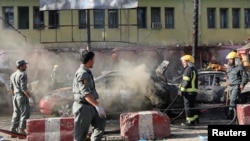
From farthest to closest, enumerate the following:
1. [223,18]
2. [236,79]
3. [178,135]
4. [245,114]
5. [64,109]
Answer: [223,18]
[64,109]
[236,79]
[178,135]
[245,114]

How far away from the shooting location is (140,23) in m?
36.9

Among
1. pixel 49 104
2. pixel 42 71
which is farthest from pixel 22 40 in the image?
pixel 49 104

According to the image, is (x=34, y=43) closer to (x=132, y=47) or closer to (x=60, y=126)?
(x=132, y=47)

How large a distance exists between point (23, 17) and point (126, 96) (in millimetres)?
25460

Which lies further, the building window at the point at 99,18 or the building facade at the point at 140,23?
the building window at the point at 99,18

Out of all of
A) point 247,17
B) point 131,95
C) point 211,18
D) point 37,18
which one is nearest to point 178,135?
point 131,95

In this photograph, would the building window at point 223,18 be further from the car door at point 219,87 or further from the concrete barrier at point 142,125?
the concrete barrier at point 142,125

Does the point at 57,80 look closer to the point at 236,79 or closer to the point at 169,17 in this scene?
the point at 236,79

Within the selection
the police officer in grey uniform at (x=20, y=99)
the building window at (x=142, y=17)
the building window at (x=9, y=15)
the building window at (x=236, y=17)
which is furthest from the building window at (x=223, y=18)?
the police officer in grey uniform at (x=20, y=99)

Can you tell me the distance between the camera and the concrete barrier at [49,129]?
9281 mm

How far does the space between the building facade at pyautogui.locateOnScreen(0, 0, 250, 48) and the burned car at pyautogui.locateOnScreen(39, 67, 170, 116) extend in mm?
19973

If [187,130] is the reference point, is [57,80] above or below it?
above

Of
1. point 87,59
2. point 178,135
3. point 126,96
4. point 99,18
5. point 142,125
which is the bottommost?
point 178,135

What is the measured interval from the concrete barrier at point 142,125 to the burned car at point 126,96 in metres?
2.32
